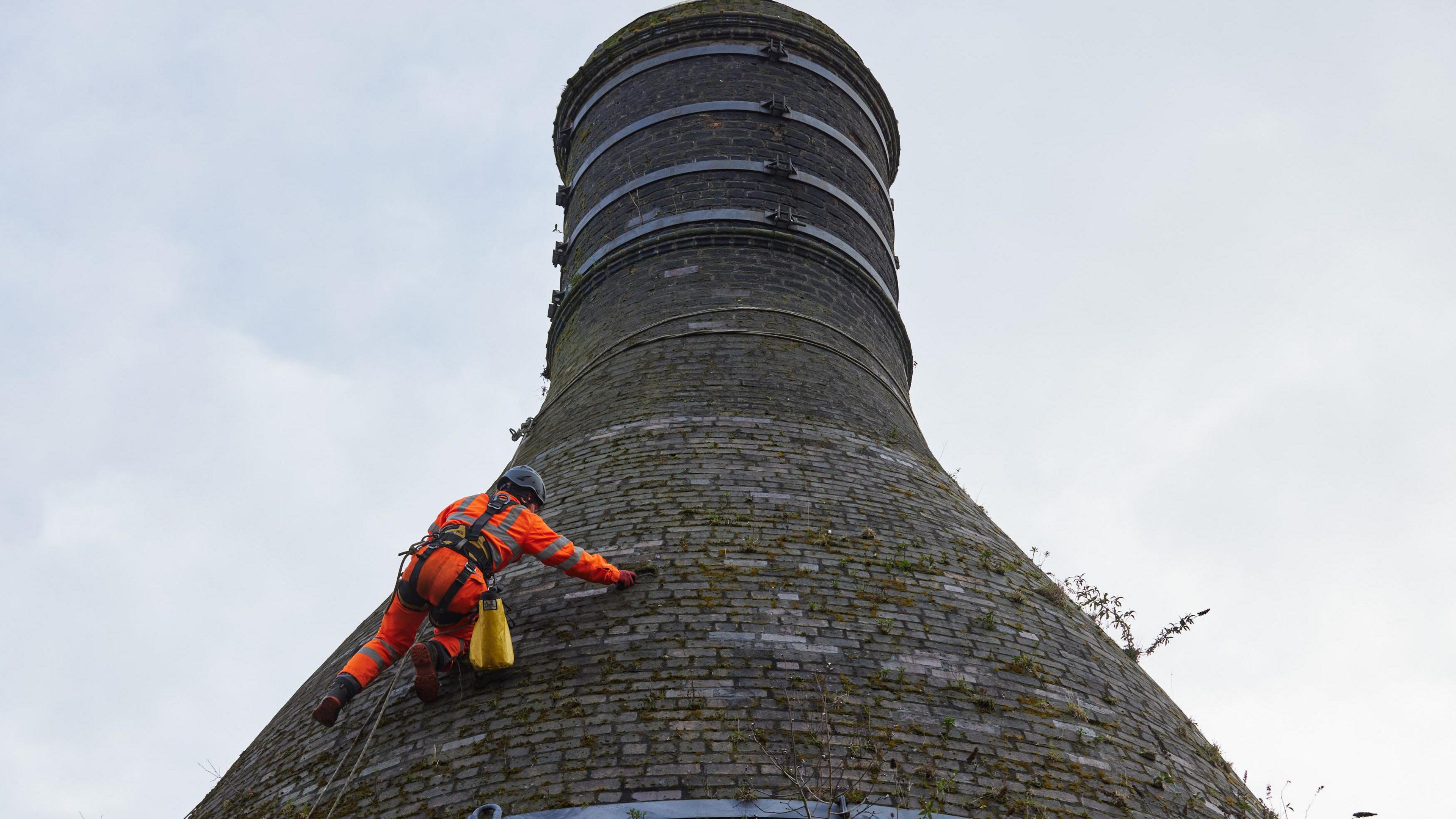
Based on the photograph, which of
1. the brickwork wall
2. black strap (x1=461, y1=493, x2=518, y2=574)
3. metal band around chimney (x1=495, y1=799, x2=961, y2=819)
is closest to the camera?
metal band around chimney (x1=495, y1=799, x2=961, y2=819)

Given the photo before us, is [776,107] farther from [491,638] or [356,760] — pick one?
[356,760]

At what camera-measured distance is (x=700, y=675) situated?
250 inches

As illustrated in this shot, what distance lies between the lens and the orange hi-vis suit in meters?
6.57

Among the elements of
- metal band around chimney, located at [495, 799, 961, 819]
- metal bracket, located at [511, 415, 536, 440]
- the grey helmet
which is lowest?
metal band around chimney, located at [495, 799, 961, 819]

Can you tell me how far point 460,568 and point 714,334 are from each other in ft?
16.5

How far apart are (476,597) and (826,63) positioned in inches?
390

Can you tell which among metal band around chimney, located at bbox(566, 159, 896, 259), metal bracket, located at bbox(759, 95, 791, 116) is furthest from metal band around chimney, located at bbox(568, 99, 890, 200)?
metal band around chimney, located at bbox(566, 159, 896, 259)

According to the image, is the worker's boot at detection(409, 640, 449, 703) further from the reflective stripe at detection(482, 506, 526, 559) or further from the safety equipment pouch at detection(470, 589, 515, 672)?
the reflective stripe at detection(482, 506, 526, 559)

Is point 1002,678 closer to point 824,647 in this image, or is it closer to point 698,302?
point 824,647

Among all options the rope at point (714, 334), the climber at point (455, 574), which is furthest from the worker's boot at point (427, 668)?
the rope at point (714, 334)

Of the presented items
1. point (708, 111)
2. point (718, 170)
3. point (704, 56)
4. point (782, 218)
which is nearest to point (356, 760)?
point (782, 218)

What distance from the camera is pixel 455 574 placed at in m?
6.54

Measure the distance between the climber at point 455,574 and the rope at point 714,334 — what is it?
4160 mm

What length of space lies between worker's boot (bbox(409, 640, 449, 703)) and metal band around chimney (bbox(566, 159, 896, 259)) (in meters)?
7.45
